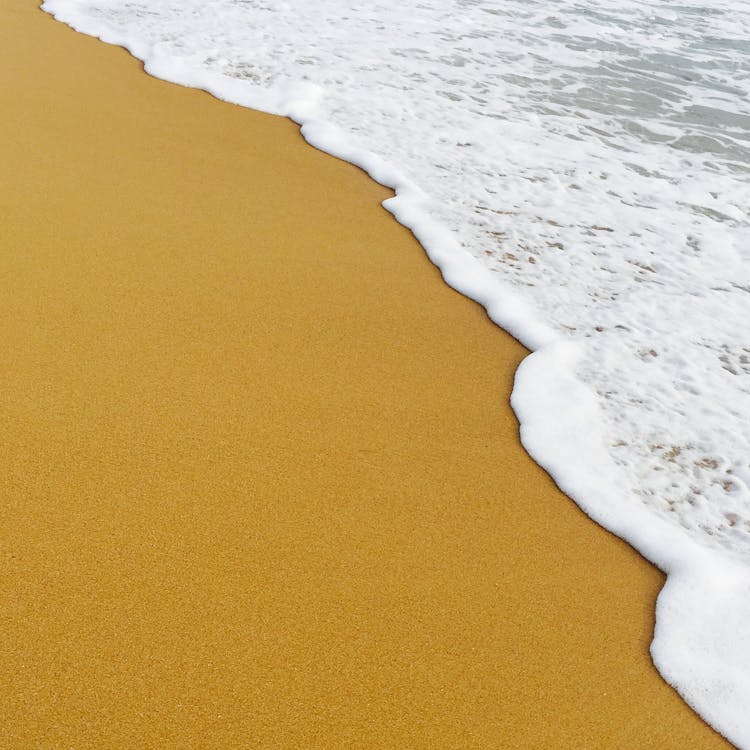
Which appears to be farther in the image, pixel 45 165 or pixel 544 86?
pixel 544 86

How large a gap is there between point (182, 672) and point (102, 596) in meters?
0.26

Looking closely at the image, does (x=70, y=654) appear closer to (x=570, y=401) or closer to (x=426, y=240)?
(x=570, y=401)

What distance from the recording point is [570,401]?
2748 mm

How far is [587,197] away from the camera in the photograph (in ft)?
13.9

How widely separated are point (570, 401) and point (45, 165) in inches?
95.0

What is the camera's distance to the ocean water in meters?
2.36

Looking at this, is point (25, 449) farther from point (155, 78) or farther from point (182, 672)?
point (155, 78)

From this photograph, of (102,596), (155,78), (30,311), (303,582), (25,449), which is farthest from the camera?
(155,78)

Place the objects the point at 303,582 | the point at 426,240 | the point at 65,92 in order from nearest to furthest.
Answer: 1. the point at 303,582
2. the point at 426,240
3. the point at 65,92

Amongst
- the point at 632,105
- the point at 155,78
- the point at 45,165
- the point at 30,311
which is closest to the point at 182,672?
the point at 30,311

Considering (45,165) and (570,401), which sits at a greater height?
(45,165)

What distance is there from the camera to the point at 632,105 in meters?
5.65

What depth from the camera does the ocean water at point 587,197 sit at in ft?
7.74

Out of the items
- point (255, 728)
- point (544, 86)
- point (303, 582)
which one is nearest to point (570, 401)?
point (303, 582)
